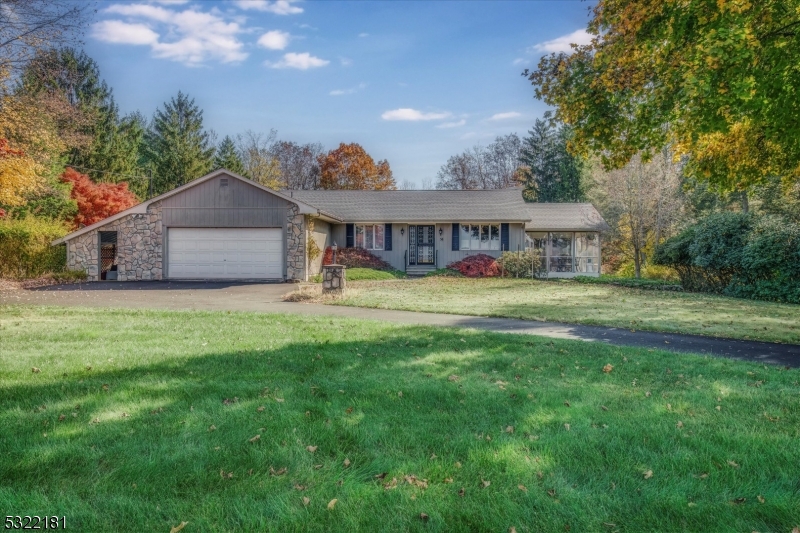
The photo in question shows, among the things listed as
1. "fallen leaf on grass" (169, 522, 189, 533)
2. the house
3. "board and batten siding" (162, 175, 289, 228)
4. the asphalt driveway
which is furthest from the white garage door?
"fallen leaf on grass" (169, 522, 189, 533)

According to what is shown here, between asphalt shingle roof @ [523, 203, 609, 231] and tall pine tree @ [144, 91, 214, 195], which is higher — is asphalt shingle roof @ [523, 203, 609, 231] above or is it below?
below

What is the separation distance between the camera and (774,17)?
740 cm

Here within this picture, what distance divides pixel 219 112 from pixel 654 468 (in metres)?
49.5

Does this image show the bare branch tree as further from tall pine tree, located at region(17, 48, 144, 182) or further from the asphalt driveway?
tall pine tree, located at region(17, 48, 144, 182)

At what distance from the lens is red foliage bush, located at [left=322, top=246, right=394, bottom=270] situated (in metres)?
25.2

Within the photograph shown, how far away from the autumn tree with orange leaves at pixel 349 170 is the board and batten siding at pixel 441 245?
2083 cm

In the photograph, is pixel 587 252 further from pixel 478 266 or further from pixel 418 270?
pixel 418 270

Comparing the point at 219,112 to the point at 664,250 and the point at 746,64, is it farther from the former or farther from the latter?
the point at 746,64

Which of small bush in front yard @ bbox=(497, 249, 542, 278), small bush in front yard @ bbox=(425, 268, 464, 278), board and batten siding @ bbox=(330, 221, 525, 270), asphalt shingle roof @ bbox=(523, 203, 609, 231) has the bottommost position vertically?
small bush in front yard @ bbox=(425, 268, 464, 278)

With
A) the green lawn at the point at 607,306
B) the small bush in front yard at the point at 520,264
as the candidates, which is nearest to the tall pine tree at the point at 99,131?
the green lawn at the point at 607,306

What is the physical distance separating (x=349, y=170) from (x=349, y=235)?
21.1 metres

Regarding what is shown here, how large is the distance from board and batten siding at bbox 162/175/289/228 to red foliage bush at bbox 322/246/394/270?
410cm

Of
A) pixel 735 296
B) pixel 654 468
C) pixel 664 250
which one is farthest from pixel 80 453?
pixel 664 250

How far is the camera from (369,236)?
27.4 m
